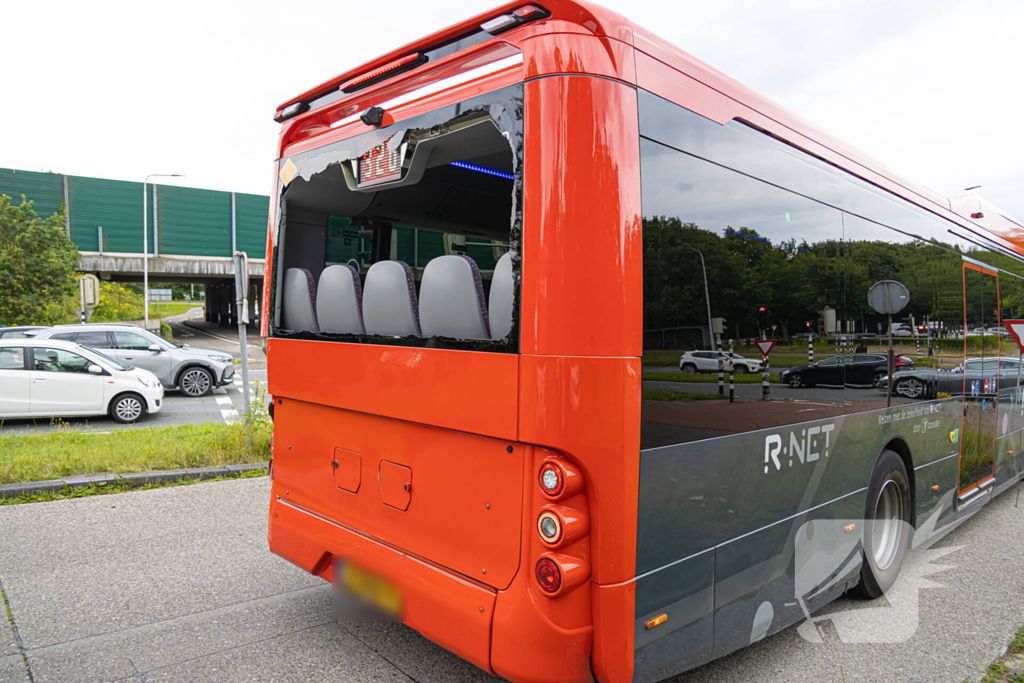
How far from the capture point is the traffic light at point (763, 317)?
125 inches

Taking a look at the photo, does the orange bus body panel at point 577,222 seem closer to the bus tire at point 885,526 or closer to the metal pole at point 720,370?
the metal pole at point 720,370

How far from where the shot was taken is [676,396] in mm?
2691

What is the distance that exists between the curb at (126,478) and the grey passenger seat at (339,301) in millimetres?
4364

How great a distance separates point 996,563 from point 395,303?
5.13 metres

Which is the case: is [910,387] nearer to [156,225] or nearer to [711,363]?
[711,363]

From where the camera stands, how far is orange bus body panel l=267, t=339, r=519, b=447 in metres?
2.55

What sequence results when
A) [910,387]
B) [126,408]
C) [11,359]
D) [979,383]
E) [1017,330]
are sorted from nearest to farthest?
[910,387]
[979,383]
[1017,330]
[11,359]
[126,408]

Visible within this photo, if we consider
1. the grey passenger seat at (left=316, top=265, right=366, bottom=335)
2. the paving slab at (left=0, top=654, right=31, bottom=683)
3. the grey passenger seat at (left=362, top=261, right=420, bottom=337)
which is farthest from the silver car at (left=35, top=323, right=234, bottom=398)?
the grey passenger seat at (left=362, top=261, right=420, bottom=337)

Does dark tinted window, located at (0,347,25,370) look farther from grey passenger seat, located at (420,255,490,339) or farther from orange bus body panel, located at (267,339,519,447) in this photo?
grey passenger seat, located at (420,255,490,339)

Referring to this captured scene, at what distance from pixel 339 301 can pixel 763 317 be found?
2172 mm

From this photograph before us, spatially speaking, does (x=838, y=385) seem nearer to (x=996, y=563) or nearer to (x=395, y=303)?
(x=395, y=303)

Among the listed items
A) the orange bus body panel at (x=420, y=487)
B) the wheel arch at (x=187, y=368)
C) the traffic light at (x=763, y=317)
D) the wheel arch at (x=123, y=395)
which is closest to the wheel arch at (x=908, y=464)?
the traffic light at (x=763, y=317)

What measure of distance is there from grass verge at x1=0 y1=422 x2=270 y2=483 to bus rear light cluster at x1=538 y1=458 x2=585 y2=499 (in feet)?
20.2

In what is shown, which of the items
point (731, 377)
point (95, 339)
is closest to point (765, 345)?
point (731, 377)
